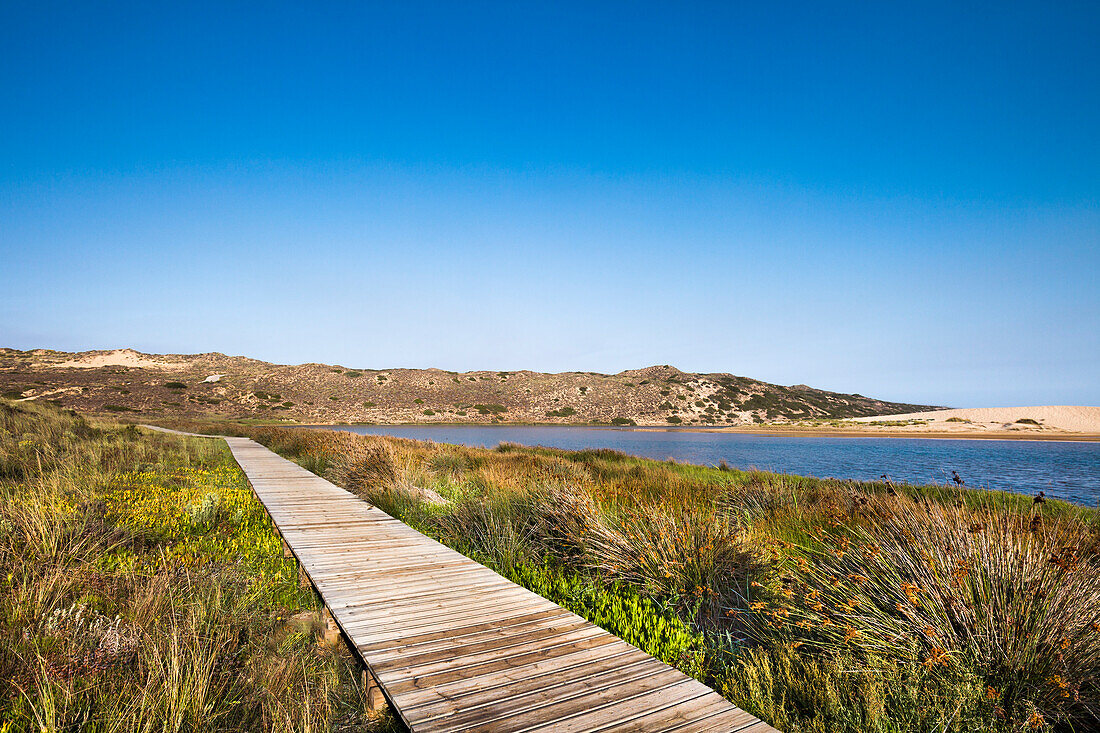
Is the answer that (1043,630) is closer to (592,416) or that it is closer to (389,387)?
(592,416)

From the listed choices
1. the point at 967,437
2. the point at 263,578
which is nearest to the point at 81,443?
the point at 263,578

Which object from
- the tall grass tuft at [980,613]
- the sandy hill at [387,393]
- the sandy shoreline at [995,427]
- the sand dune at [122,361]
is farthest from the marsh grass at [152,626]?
the sand dune at [122,361]

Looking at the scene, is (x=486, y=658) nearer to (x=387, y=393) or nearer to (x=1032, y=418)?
(x=1032, y=418)

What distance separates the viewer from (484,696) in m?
2.81

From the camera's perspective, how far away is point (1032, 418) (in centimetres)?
4734

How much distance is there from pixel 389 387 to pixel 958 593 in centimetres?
6672

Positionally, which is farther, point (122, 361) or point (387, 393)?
point (122, 361)

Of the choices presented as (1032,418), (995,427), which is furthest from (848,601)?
(1032,418)

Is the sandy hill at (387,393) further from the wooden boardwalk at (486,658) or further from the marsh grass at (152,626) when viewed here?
the wooden boardwalk at (486,658)

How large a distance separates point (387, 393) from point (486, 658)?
209ft

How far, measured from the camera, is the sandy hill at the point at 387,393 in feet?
170

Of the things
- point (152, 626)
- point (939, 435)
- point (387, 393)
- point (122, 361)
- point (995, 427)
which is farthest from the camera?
point (122, 361)

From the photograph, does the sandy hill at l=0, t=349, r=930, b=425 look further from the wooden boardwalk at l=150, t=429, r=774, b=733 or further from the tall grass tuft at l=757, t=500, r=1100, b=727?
the tall grass tuft at l=757, t=500, r=1100, b=727

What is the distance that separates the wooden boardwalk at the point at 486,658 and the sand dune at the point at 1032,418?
53.6 metres
